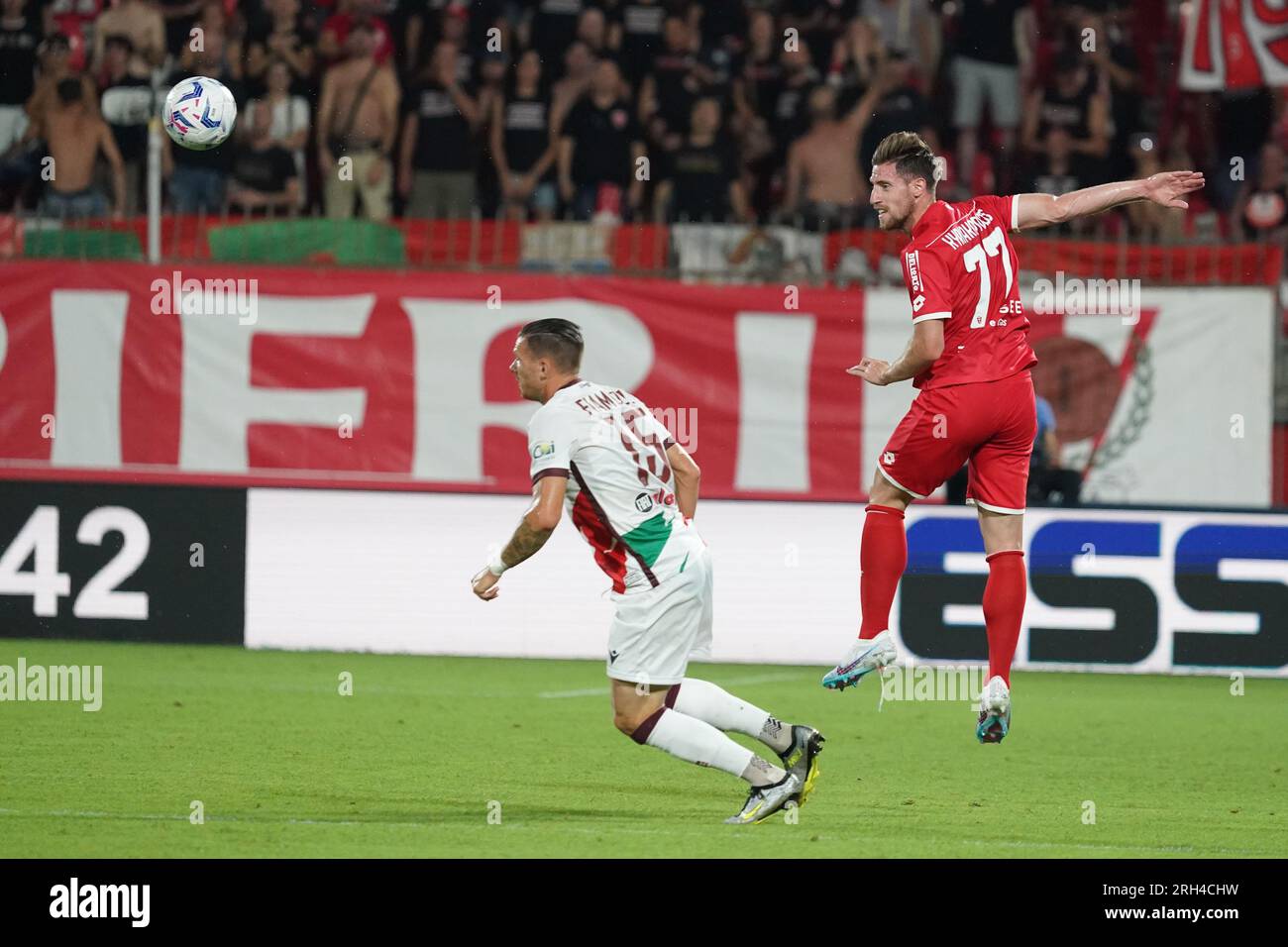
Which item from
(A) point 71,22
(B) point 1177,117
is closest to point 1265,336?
(B) point 1177,117

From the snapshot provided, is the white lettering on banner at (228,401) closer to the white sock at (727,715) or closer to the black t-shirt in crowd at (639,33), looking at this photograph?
the black t-shirt in crowd at (639,33)

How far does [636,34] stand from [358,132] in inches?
111

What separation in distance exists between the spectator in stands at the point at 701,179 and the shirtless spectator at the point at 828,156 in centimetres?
53

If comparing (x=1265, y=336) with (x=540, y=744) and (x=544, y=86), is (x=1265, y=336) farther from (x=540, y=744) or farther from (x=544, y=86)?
(x=540, y=744)

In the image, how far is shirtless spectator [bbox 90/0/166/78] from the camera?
17750 millimetres

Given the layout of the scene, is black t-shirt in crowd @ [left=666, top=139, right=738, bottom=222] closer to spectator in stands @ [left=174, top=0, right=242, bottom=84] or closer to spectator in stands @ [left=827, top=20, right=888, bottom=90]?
spectator in stands @ [left=827, top=20, right=888, bottom=90]

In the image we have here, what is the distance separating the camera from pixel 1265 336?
15.5 metres

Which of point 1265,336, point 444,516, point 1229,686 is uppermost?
point 1265,336

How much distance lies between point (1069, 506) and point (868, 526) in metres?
5.70

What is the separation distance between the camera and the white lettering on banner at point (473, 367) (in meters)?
15.9

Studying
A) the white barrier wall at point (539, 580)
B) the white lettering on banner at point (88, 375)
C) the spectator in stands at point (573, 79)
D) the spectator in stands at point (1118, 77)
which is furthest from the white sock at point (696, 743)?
the spectator in stands at point (1118, 77)

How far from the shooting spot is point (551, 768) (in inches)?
372

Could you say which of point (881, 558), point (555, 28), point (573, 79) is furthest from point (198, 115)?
point (555, 28)

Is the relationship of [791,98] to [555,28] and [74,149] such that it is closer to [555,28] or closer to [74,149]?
[555,28]
